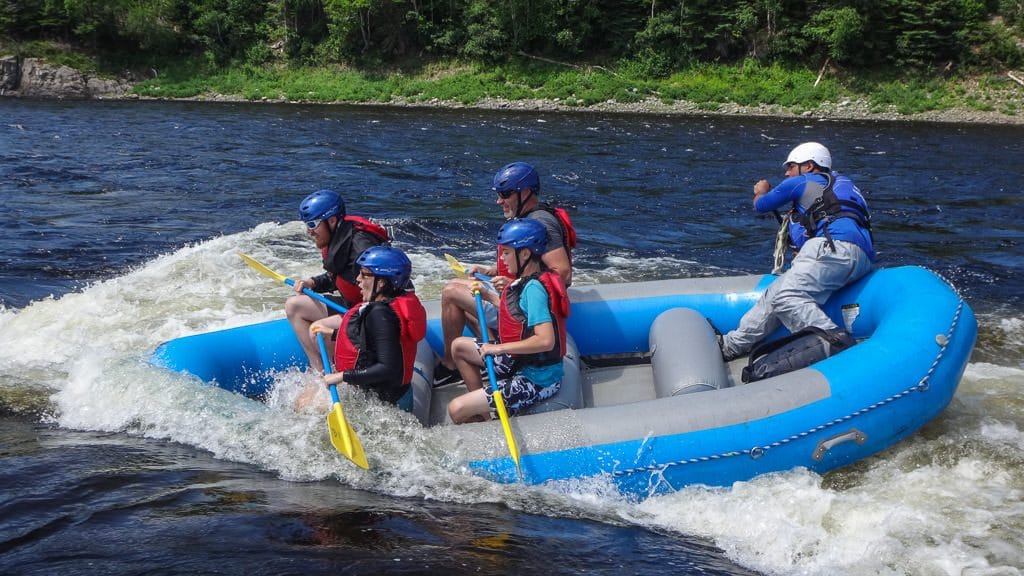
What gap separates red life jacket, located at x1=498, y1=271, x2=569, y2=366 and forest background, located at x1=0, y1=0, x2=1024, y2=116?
22.0m

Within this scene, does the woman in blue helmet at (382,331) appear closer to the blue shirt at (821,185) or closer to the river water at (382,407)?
the river water at (382,407)

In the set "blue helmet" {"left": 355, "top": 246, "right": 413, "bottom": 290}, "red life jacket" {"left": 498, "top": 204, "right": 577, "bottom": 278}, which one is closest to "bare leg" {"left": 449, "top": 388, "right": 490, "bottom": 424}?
"blue helmet" {"left": 355, "top": 246, "right": 413, "bottom": 290}

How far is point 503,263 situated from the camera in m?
5.52

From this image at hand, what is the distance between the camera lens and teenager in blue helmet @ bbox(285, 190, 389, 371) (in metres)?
5.44

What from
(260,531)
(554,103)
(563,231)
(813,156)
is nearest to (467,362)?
(563,231)

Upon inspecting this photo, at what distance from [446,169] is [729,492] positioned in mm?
11480

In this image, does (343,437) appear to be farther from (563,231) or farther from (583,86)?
(583,86)

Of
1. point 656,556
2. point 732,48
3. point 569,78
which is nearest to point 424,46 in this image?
point 569,78

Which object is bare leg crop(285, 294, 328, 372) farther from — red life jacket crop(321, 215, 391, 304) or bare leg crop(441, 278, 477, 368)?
bare leg crop(441, 278, 477, 368)

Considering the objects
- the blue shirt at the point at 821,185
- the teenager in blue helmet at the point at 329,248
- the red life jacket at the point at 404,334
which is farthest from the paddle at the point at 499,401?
the blue shirt at the point at 821,185

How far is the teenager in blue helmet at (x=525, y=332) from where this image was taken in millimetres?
4645

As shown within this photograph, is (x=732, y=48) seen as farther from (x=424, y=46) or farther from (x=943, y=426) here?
(x=943, y=426)

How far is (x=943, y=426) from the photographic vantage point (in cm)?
536

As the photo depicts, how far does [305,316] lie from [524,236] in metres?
1.60
